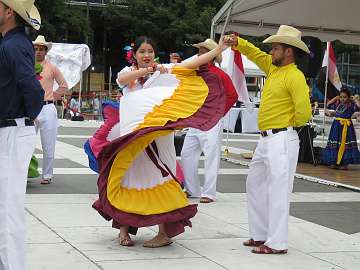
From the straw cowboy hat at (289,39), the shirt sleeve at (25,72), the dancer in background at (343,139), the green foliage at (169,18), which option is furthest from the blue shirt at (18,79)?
the green foliage at (169,18)

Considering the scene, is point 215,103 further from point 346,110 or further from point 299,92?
point 346,110

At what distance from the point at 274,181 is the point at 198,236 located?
993 millimetres

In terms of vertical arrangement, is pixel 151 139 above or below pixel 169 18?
below

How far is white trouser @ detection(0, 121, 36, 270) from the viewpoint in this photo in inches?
163

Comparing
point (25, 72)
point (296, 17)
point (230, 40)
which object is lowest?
point (25, 72)

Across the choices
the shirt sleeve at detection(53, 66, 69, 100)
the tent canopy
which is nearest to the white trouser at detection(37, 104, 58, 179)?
the shirt sleeve at detection(53, 66, 69, 100)

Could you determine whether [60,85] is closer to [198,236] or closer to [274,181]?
[198,236]

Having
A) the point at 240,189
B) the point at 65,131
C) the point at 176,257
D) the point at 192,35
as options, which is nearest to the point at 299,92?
the point at 176,257

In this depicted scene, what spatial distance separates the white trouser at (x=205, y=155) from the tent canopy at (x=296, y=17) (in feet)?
14.4

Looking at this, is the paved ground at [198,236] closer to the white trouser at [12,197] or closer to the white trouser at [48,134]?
the white trouser at [48,134]

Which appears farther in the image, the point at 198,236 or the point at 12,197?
the point at 198,236

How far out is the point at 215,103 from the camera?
589cm

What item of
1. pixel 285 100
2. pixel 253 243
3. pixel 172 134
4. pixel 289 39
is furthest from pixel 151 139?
pixel 289 39

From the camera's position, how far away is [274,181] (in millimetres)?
5750
